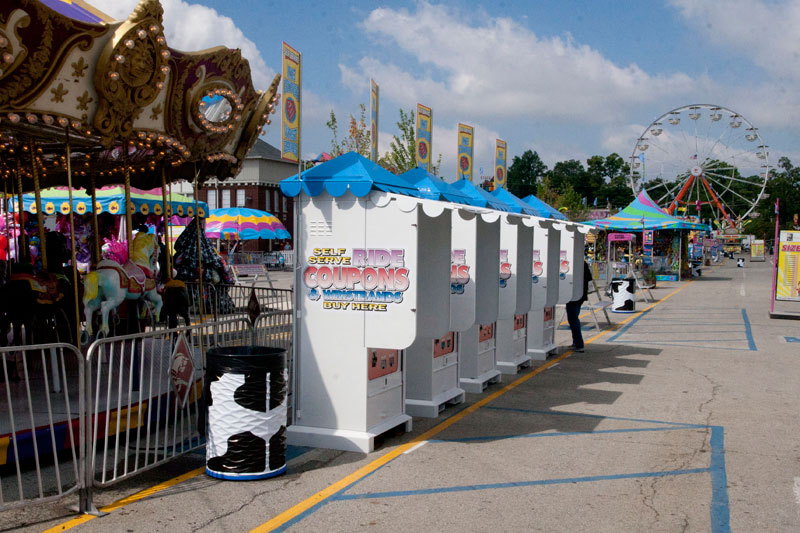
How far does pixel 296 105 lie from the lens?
9.18 metres

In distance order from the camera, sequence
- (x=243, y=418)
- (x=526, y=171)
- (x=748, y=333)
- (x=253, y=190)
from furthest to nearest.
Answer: (x=526, y=171) < (x=253, y=190) < (x=748, y=333) < (x=243, y=418)

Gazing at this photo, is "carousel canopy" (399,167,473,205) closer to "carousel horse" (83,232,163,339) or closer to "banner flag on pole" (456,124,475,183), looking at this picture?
"carousel horse" (83,232,163,339)

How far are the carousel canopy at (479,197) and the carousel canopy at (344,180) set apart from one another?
518 centimetres

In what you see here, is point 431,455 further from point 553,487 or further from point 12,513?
point 12,513

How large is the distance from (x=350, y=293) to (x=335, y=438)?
1.42 m

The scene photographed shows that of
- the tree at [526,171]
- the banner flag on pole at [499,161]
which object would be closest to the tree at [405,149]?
the banner flag on pole at [499,161]

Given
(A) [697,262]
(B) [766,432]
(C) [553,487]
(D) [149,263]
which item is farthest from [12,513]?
(A) [697,262]

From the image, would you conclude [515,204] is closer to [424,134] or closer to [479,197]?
[479,197]

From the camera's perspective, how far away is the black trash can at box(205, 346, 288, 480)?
604 centimetres

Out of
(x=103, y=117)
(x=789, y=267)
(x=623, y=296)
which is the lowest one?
(x=623, y=296)

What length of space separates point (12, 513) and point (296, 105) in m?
5.69

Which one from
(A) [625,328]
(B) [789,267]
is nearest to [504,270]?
(A) [625,328]

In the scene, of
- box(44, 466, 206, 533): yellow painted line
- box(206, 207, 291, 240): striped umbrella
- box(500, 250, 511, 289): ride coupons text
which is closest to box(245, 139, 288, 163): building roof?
box(206, 207, 291, 240): striped umbrella

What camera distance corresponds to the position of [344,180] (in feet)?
23.3
